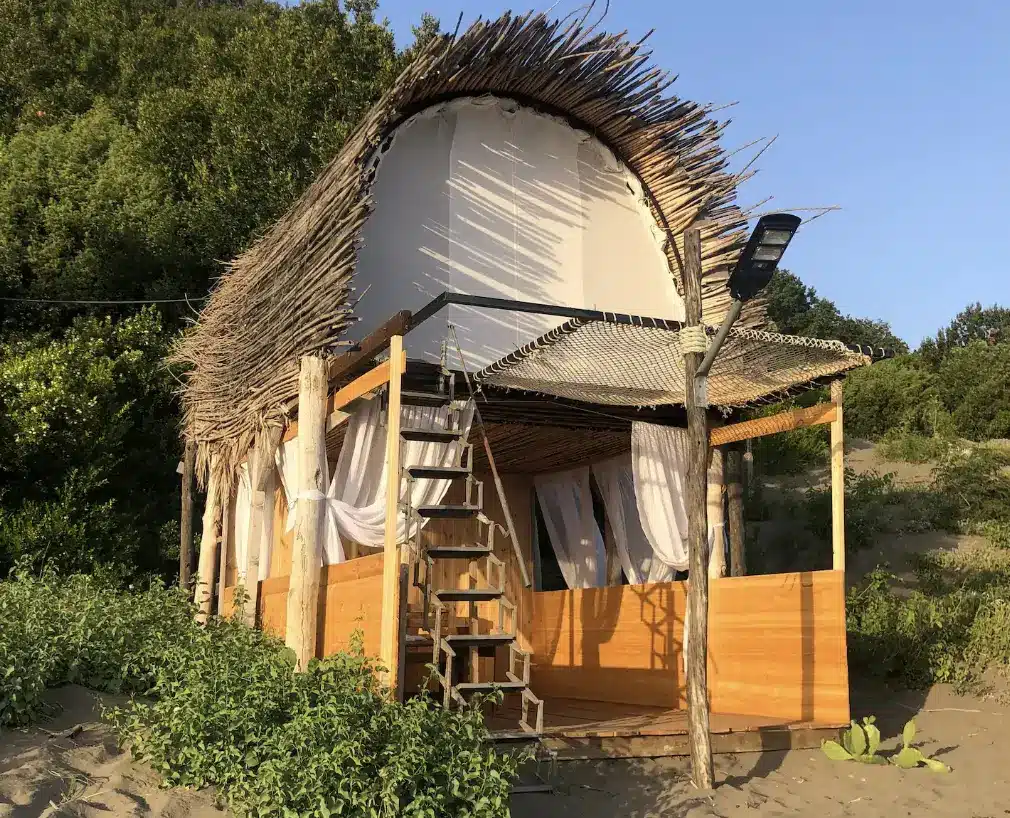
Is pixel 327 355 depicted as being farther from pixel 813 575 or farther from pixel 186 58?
pixel 186 58

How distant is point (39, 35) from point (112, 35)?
4.10 ft

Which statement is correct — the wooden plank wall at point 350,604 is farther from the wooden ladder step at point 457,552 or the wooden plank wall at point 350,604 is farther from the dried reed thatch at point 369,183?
the dried reed thatch at point 369,183

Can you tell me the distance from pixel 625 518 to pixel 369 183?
3.90 metres

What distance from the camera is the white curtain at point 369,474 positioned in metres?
6.13

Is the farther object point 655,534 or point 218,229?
point 218,229

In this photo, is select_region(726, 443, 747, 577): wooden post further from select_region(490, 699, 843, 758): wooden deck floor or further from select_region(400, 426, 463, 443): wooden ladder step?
select_region(400, 426, 463, 443): wooden ladder step

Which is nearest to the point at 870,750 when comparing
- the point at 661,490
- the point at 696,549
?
the point at 696,549

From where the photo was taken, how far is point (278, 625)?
6.83m

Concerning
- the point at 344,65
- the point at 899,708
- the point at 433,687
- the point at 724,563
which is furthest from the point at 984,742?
the point at 344,65

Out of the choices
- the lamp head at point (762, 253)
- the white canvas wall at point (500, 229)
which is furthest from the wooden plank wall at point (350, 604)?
the lamp head at point (762, 253)

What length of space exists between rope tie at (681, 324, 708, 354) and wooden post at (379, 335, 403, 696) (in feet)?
4.95

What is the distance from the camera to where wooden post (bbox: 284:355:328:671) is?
19.2 ft

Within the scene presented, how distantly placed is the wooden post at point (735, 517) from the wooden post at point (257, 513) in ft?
11.3

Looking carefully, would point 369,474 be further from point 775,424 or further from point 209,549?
point 209,549
